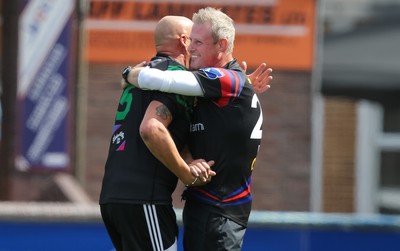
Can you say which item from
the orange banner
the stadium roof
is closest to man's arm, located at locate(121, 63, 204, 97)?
the orange banner

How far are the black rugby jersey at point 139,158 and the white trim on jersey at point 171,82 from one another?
0.07 meters

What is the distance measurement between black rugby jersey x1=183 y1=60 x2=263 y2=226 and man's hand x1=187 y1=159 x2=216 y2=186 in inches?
3.8

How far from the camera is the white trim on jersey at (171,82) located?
15.2ft

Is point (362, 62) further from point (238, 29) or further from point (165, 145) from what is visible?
point (165, 145)

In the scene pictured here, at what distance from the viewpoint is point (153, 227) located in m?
4.78

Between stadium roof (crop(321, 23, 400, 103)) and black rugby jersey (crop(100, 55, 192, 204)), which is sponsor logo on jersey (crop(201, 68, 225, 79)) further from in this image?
stadium roof (crop(321, 23, 400, 103))

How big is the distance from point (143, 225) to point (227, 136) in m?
0.58

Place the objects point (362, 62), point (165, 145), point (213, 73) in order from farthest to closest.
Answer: point (362, 62) < point (213, 73) < point (165, 145)

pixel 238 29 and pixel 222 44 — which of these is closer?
pixel 222 44

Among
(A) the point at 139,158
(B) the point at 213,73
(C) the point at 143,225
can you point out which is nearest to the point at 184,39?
(B) the point at 213,73

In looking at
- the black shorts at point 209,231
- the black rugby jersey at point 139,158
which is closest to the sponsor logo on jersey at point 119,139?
the black rugby jersey at point 139,158

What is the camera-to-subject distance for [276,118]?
11.7 meters

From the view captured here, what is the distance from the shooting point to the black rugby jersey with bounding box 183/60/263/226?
15.7ft

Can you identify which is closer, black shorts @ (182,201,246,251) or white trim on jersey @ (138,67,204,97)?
white trim on jersey @ (138,67,204,97)
